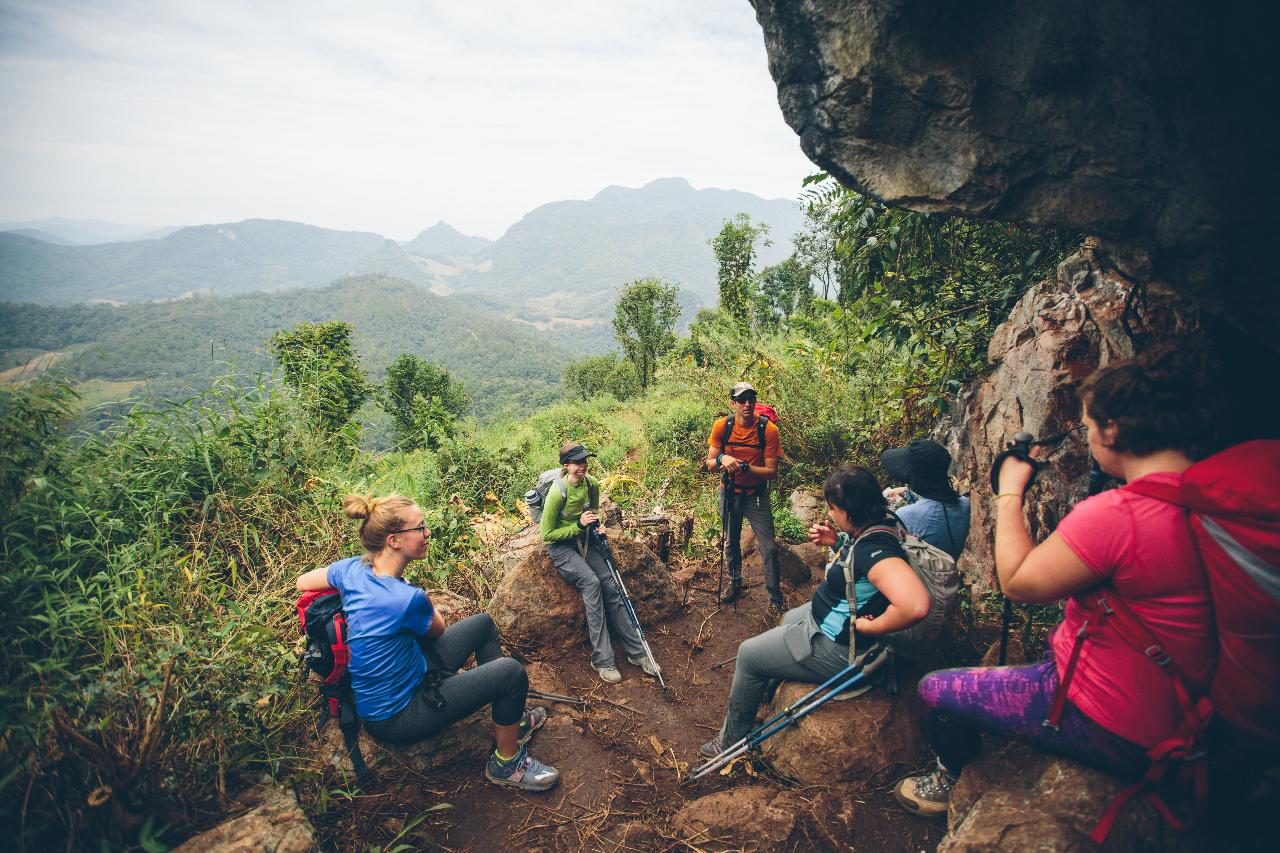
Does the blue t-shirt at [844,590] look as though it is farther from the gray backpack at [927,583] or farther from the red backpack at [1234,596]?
the red backpack at [1234,596]

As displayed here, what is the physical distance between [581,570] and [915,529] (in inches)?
105

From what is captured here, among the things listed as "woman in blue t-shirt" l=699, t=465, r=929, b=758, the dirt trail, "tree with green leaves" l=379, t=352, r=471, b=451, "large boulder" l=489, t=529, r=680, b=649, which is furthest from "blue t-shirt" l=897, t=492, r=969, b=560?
"tree with green leaves" l=379, t=352, r=471, b=451

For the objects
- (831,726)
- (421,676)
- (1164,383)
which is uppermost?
(1164,383)

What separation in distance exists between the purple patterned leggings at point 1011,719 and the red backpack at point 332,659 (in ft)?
10.3

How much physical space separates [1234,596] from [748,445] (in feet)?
12.4

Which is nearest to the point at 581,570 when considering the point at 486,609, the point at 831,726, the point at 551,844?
the point at 486,609

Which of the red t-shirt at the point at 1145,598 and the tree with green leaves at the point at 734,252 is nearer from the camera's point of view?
the red t-shirt at the point at 1145,598

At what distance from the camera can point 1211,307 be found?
7.86 ft

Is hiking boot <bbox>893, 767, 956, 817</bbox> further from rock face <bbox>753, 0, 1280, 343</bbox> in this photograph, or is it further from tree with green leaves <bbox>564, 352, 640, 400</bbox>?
tree with green leaves <bbox>564, 352, 640, 400</bbox>

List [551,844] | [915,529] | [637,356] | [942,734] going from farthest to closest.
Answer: [637,356], [915,529], [551,844], [942,734]

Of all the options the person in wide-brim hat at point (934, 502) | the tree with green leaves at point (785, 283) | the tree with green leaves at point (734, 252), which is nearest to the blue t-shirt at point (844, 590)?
the person in wide-brim hat at point (934, 502)

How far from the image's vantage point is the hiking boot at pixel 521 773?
135 inches

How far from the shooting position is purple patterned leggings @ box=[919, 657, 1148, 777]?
2.01m

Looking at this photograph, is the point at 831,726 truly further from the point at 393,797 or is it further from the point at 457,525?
the point at 457,525
